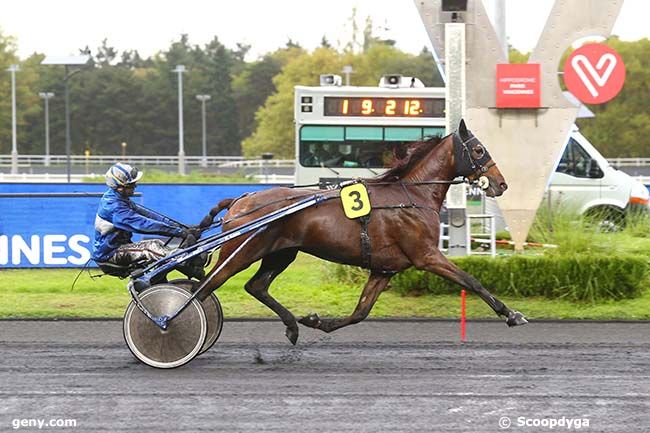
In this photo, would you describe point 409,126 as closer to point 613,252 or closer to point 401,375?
point 613,252

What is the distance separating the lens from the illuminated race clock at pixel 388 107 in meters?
21.5

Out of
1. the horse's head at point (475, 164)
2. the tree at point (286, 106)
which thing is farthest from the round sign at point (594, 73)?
the tree at point (286, 106)

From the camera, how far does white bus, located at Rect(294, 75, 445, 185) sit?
21.5m

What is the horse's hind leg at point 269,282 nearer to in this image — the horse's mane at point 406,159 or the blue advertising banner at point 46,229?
the horse's mane at point 406,159

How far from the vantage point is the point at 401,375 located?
8125 mm

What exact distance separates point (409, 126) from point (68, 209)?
8387mm

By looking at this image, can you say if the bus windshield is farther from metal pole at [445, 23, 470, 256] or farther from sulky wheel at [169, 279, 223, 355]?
sulky wheel at [169, 279, 223, 355]

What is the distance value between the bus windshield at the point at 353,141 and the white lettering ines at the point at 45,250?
739 cm

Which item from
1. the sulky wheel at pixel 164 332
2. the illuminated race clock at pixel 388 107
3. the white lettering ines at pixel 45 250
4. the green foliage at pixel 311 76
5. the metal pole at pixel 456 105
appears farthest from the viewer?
the green foliage at pixel 311 76

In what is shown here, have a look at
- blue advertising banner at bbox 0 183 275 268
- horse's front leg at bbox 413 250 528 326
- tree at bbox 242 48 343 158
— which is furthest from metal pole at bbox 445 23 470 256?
tree at bbox 242 48 343 158

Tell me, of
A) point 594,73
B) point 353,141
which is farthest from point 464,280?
point 353,141

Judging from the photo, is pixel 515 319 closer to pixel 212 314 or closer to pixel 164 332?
pixel 212 314

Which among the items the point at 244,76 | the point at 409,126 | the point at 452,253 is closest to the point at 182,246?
the point at 452,253

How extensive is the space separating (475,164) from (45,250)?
7.89m
